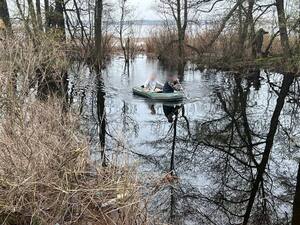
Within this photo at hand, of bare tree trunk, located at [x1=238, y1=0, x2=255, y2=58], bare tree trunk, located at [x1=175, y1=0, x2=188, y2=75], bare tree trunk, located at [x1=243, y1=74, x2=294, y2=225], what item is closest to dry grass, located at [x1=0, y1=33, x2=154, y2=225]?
bare tree trunk, located at [x1=243, y1=74, x2=294, y2=225]

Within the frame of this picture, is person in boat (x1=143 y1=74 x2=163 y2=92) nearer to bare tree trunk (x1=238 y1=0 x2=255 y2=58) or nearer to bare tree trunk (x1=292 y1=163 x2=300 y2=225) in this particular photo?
bare tree trunk (x1=238 y1=0 x2=255 y2=58)

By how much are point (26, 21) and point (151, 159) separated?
22.6 feet

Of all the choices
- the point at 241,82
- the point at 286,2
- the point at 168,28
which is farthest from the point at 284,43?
the point at 168,28

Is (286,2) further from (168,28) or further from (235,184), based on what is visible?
(235,184)

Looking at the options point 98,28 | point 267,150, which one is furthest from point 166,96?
point 98,28

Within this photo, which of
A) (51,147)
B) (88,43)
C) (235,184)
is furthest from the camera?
(88,43)

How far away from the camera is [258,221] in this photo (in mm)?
7246

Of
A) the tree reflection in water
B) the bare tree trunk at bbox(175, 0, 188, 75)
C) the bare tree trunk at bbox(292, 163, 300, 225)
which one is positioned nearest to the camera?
the bare tree trunk at bbox(292, 163, 300, 225)

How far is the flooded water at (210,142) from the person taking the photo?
762cm

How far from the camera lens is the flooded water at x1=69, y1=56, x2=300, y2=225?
7.62 metres

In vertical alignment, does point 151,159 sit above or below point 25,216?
below

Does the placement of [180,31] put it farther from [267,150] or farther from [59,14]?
[267,150]

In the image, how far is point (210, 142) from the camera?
1121 centimetres

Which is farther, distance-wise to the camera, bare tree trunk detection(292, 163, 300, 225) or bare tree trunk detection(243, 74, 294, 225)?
bare tree trunk detection(243, 74, 294, 225)
